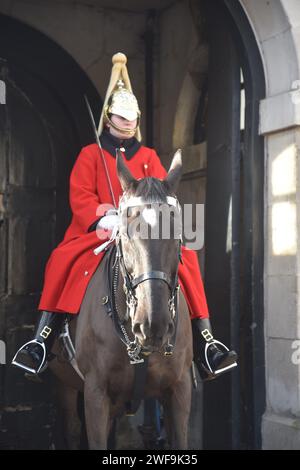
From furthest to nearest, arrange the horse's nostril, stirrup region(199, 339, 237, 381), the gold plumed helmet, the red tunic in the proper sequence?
1. the gold plumed helmet
2. the red tunic
3. stirrup region(199, 339, 237, 381)
4. the horse's nostril

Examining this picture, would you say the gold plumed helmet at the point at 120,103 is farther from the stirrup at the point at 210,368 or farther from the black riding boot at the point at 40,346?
the stirrup at the point at 210,368

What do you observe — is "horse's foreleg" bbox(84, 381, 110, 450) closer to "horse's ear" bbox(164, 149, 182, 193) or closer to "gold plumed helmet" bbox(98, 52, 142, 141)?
"horse's ear" bbox(164, 149, 182, 193)

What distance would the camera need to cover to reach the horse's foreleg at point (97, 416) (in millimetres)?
4863

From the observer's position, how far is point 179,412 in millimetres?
5055

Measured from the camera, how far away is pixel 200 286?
18.1 feet

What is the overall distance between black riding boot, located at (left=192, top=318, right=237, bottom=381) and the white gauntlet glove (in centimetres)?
88

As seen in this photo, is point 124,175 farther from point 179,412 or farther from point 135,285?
point 179,412

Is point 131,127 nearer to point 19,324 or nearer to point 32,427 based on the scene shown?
point 19,324

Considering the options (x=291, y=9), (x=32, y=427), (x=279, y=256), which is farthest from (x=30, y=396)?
(x=291, y=9)

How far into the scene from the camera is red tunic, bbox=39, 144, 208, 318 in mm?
5402

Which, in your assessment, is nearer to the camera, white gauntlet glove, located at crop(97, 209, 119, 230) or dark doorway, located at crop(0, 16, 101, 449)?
white gauntlet glove, located at crop(97, 209, 119, 230)

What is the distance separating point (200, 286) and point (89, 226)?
0.85 meters

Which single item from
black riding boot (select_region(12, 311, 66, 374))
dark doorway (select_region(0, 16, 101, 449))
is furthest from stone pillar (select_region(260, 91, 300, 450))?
dark doorway (select_region(0, 16, 101, 449))

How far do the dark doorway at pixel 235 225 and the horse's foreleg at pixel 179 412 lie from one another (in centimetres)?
111
